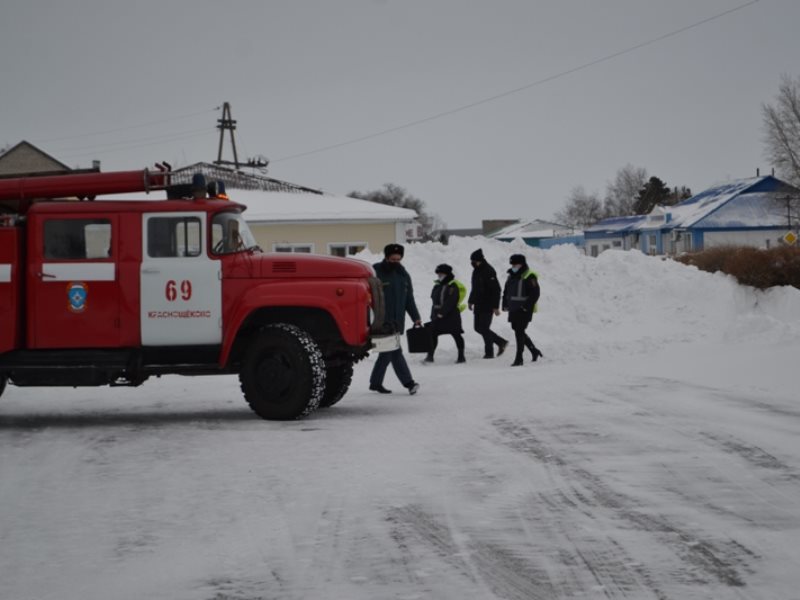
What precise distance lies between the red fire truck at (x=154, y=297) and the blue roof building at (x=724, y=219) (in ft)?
217

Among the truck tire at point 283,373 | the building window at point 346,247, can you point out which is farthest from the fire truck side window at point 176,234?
the building window at point 346,247

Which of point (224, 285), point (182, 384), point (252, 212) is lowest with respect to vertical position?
point (182, 384)

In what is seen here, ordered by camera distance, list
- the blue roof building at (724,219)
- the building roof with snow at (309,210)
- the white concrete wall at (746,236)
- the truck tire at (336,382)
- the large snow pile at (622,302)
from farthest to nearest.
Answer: the white concrete wall at (746,236) → the blue roof building at (724,219) → the building roof with snow at (309,210) → the large snow pile at (622,302) → the truck tire at (336,382)

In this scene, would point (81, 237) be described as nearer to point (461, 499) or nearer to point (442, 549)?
point (461, 499)

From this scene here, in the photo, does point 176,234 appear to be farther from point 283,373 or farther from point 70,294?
point 283,373

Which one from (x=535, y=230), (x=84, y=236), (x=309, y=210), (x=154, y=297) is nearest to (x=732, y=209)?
(x=535, y=230)

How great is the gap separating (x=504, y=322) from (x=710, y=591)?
17941 millimetres

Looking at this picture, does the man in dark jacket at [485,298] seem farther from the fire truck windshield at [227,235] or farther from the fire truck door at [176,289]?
the fire truck door at [176,289]

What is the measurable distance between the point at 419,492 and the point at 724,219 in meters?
75.3

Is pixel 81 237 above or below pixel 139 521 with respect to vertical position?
above

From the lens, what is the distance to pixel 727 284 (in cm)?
2542

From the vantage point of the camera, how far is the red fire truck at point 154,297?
38.9ft

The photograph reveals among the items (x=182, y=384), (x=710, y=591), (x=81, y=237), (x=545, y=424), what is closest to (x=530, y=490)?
(x=710, y=591)

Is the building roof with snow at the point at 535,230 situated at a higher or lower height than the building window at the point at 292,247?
higher
